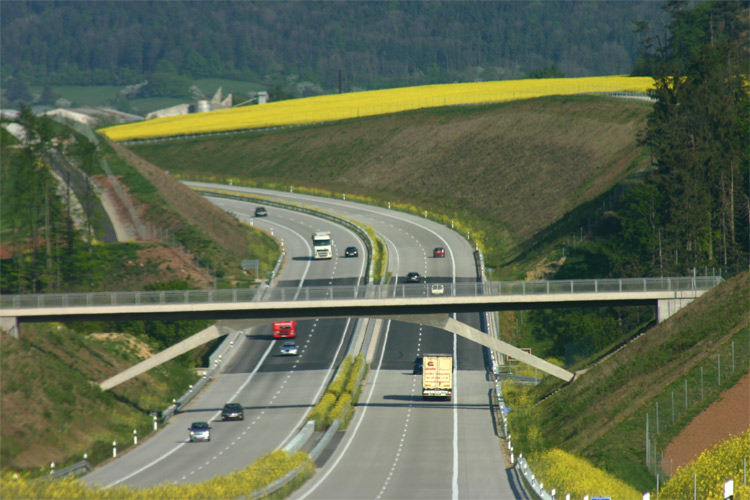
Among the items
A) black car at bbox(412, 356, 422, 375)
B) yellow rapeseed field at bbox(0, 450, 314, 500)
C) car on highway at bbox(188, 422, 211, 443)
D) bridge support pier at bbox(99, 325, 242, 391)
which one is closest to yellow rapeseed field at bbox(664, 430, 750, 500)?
yellow rapeseed field at bbox(0, 450, 314, 500)

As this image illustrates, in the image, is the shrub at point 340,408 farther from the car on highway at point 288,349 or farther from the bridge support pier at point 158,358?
the car on highway at point 288,349

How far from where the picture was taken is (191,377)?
94250 mm

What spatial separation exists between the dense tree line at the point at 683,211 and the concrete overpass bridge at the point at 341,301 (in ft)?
61.8

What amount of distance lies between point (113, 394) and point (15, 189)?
137 ft

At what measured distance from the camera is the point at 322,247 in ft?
447

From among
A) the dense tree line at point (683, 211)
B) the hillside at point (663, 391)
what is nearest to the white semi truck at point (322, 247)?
the dense tree line at point (683, 211)

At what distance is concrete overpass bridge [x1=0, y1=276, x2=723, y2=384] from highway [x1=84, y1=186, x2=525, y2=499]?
3.00 m

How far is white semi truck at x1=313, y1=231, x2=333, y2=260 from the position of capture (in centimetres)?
13612

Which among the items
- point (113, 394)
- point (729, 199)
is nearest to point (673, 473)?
point (113, 394)

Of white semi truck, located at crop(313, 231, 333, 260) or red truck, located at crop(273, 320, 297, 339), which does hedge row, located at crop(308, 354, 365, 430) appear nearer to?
red truck, located at crop(273, 320, 297, 339)

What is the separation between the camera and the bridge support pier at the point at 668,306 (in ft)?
258

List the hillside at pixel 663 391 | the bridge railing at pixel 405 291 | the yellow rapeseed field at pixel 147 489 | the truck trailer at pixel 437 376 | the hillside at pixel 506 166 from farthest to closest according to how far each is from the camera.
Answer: the hillside at pixel 506 166, the truck trailer at pixel 437 376, the bridge railing at pixel 405 291, the hillside at pixel 663 391, the yellow rapeseed field at pixel 147 489

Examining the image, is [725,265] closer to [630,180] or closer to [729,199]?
[729,199]

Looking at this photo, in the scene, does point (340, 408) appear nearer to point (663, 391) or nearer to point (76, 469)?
point (76, 469)
